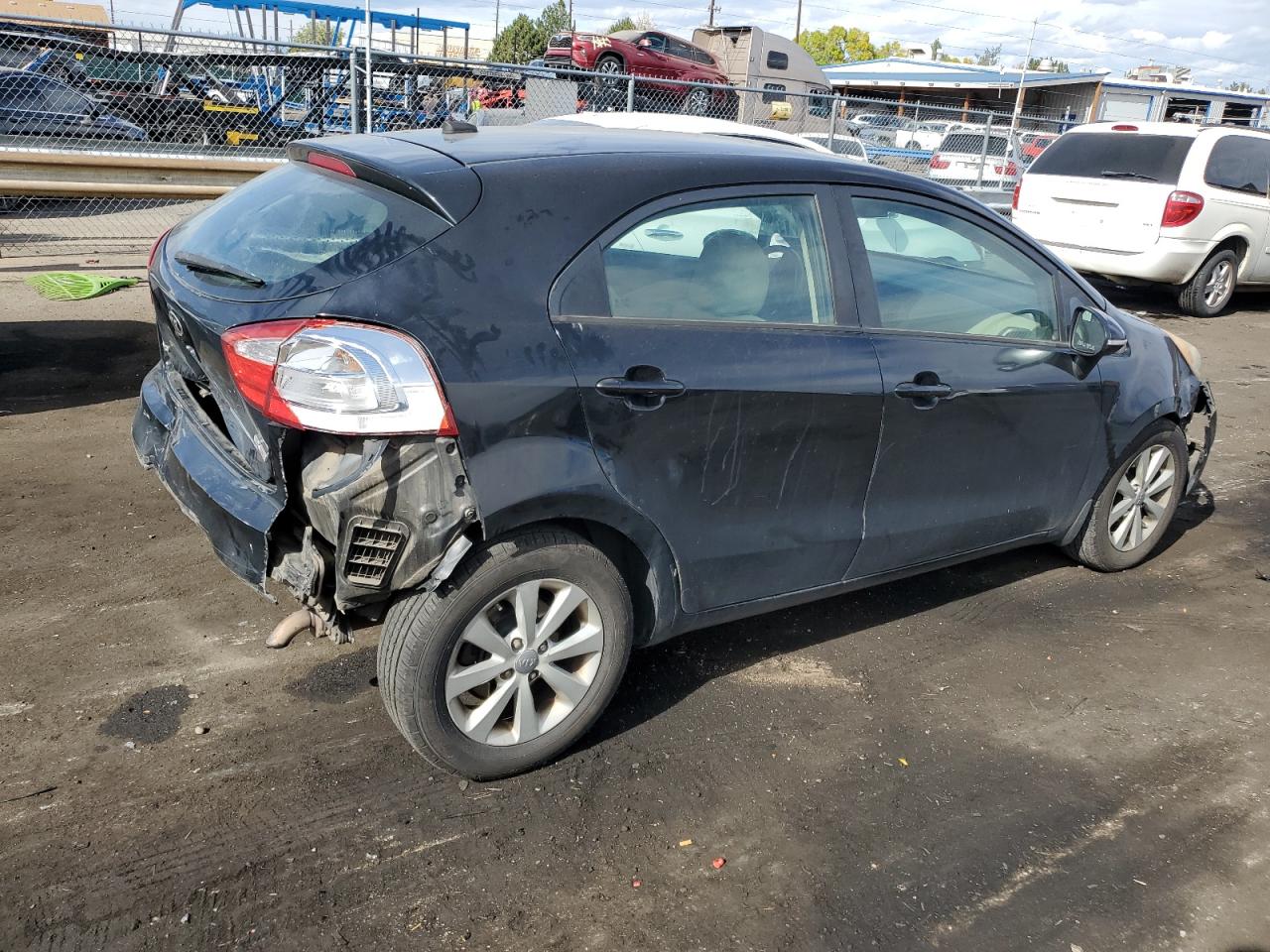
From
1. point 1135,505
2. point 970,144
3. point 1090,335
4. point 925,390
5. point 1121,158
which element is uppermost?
point 1121,158

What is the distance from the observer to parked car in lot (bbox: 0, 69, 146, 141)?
31.9 ft

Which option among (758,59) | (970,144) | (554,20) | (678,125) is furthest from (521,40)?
(678,125)

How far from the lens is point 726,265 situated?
3.17 m

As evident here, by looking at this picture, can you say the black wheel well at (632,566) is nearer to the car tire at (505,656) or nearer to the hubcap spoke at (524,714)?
the car tire at (505,656)

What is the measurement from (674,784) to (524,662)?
597 millimetres

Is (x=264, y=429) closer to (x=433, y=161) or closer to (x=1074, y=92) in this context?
(x=433, y=161)

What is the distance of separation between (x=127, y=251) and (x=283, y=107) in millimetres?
2183

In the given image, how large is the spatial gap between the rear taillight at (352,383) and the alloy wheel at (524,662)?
1.84 ft

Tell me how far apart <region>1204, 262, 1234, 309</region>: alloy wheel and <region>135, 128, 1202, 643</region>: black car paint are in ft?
28.1

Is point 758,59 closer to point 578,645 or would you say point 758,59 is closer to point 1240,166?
point 1240,166

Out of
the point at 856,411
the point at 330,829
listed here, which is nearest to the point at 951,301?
the point at 856,411

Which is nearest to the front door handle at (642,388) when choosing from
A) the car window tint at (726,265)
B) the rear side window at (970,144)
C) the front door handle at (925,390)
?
the car window tint at (726,265)

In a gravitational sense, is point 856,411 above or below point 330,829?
above

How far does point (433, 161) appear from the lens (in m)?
2.94
